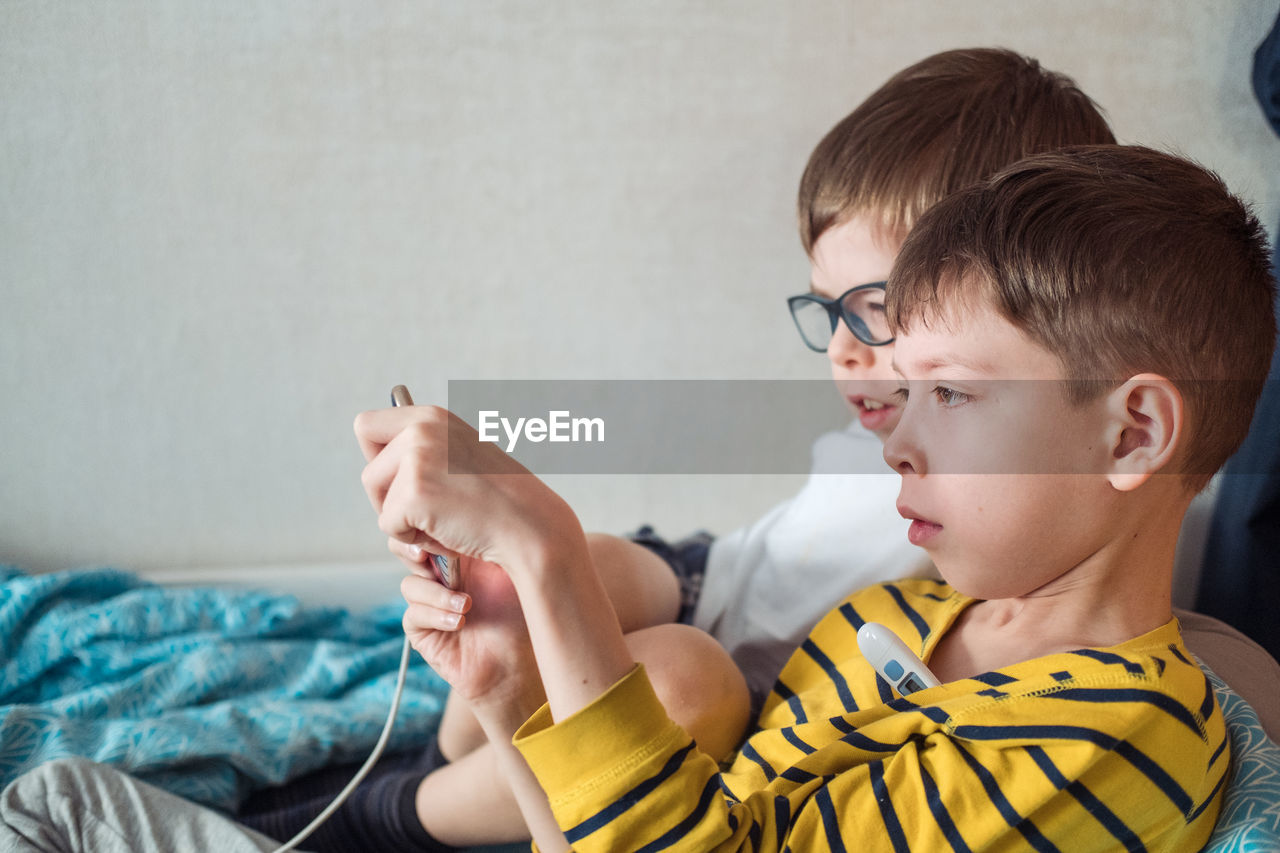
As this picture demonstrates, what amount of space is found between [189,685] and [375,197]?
63 cm

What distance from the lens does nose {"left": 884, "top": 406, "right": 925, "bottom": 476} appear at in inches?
25.7

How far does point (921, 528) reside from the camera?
667mm

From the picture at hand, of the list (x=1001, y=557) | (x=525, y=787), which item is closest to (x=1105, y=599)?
(x=1001, y=557)

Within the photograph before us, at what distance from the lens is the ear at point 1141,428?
0.60 metres

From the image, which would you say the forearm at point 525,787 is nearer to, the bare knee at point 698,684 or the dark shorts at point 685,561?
the bare knee at point 698,684

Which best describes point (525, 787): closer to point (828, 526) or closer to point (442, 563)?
point (442, 563)

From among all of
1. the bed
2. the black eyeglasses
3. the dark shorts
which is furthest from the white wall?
the black eyeglasses

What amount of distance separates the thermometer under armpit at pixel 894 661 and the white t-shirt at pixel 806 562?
0.30 m

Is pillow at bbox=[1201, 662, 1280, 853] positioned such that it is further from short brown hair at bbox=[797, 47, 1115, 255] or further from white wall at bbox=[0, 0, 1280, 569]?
white wall at bbox=[0, 0, 1280, 569]

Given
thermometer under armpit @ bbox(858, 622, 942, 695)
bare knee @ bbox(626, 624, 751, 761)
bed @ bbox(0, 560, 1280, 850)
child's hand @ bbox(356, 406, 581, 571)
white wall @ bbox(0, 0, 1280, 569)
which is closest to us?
child's hand @ bbox(356, 406, 581, 571)

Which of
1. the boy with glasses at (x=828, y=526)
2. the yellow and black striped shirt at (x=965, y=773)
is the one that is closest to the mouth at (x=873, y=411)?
the boy with glasses at (x=828, y=526)

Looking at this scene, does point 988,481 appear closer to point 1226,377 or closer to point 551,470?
point 1226,377

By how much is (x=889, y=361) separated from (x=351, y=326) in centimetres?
73

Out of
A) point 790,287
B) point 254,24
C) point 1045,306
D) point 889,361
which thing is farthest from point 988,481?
point 254,24
